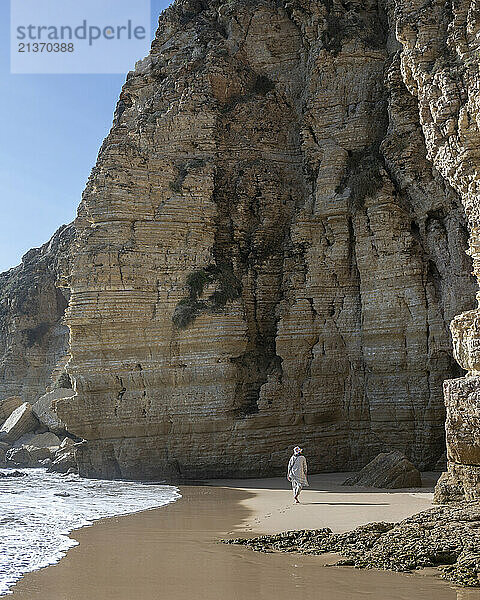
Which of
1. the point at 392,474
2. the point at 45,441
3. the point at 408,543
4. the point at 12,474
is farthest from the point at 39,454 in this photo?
the point at 408,543

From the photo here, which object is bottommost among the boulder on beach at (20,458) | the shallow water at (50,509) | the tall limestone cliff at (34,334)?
the boulder on beach at (20,458)

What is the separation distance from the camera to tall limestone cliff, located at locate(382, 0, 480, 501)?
12.1 meters

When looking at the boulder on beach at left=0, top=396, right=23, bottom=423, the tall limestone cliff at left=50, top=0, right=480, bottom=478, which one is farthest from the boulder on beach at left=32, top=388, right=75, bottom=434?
the tall limestone cliff at left=50, top=0, right=480, bottom=478

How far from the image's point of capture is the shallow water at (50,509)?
9.09 metres

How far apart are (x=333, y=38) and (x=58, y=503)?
15939 mm

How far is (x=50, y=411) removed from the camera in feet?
99.3

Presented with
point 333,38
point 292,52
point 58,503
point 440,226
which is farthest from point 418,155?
point 58,503

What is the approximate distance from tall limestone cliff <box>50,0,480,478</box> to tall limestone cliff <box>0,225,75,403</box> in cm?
1651

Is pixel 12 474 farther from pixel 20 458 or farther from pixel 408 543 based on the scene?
pixel 408 543

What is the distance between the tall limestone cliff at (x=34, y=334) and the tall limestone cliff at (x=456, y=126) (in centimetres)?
2499

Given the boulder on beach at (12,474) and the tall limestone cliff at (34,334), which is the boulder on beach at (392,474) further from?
the tall limestone cliff at (34,334)

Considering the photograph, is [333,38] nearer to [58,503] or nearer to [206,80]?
[206,80]

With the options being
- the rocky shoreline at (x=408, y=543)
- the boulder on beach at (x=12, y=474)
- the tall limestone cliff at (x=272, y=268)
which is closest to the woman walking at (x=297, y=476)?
the rocky shoreline at (x=408, y=543)

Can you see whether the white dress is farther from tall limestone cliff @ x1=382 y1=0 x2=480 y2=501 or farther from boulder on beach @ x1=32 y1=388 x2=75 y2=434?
boulder on beach @ x1=32 y1=388 x2=75 y2=434
